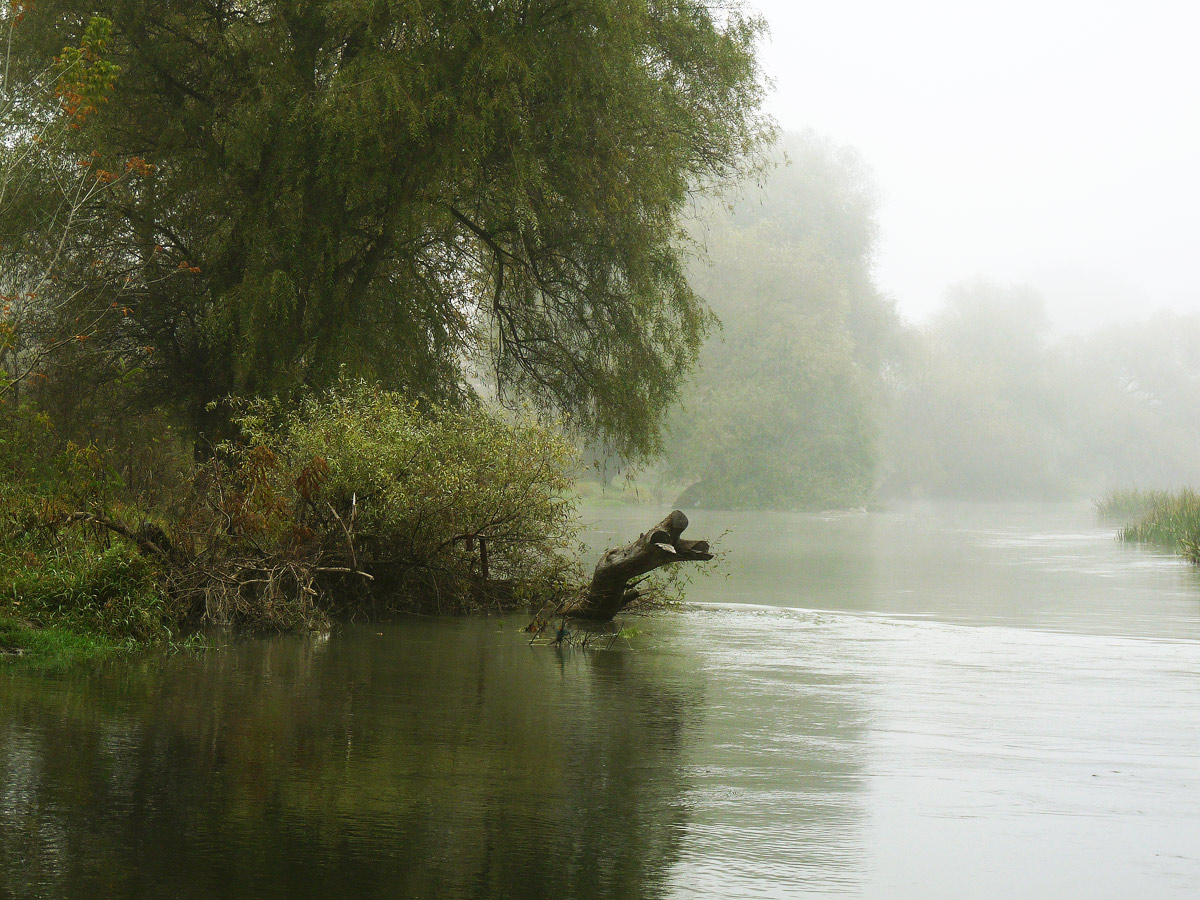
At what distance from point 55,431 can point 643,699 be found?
10069 mm

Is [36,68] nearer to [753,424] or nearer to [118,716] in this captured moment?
[118,716]

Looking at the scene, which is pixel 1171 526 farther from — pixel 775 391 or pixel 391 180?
pixel 775 391

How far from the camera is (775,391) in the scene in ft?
177

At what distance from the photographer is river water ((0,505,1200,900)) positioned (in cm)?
469

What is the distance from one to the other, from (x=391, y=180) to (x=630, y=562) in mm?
5522

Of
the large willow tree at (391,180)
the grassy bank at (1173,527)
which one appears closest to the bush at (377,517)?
the large willow tree at (391,180)

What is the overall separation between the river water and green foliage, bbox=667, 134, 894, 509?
4107 cm

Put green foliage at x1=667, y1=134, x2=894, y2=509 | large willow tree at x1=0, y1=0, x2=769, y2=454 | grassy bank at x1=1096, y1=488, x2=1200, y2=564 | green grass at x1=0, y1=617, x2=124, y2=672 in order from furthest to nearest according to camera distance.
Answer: green foliage at x1=667, y1=134, x2=894, y2=509, grassy bank at x1=1096, y1=488, x2=1200, y2=564, large willow tree at x1=0, y1=0, x2=769, y2=454, green grass at x1=0, y1=617, x2=124, y2=672

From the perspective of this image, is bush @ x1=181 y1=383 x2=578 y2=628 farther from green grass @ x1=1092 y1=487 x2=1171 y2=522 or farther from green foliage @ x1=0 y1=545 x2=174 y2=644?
green grass @ x1=1092 y1=487 x2=1171 y2=522

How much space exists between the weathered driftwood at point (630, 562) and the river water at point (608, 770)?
622 millimetres

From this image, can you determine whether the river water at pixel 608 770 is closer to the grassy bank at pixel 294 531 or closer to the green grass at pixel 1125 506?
the grassy bank at pixel 294 531

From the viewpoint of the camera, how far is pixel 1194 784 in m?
6.40

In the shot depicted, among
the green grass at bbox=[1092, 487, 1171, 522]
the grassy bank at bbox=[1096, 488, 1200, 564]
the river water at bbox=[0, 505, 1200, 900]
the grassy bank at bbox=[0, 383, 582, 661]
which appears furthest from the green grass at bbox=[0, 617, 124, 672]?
the green grass at bbox=[1092, 487, 1171, 522]

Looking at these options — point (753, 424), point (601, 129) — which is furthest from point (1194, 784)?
point (753, 424)
